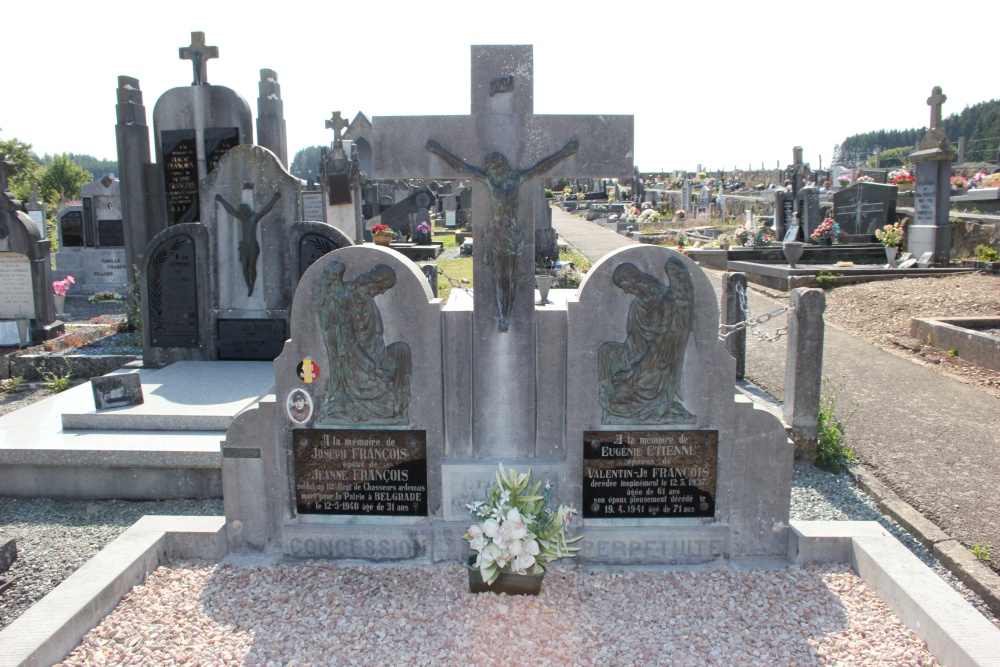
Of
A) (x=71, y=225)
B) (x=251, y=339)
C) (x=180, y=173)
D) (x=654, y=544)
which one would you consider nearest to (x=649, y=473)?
(x=654, y=544)

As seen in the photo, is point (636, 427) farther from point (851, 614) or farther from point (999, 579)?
point (999, 579)

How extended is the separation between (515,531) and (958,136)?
285ft

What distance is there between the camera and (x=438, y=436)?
448 cm

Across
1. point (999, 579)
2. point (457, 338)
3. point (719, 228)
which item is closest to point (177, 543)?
point (457, 338)

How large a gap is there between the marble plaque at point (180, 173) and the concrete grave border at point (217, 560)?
8.02m

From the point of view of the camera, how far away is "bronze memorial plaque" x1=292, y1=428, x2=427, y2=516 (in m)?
4.49

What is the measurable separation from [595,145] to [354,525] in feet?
9.12

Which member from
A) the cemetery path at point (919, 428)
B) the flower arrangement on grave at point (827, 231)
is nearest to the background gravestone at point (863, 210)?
the flower arrangement on grave at point (827, 231)

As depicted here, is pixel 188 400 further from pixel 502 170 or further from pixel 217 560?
pixel 502 170

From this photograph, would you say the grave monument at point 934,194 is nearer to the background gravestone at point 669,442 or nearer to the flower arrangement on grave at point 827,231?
the flower arrangement on grave at point 827,231

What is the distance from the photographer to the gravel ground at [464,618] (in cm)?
362

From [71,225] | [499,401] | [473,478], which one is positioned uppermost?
[71,225]

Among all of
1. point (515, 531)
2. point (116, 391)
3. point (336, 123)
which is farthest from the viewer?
point (336, 123)

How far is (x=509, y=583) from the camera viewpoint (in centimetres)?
409
